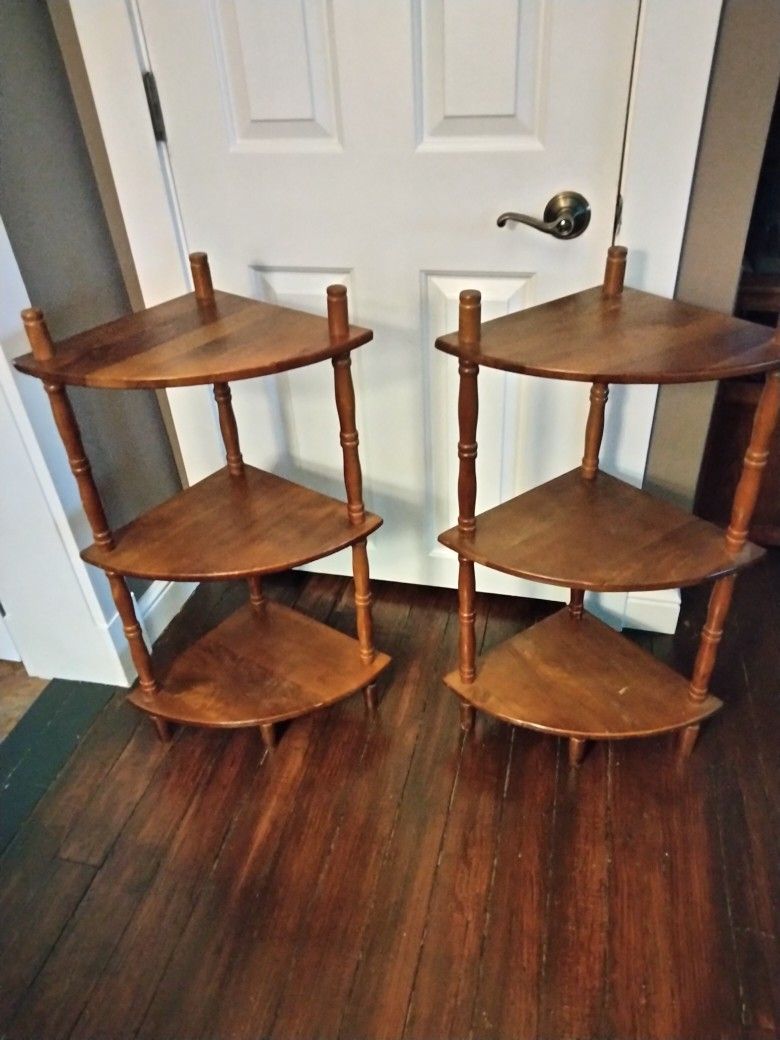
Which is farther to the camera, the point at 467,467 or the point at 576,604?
the point at 576,604

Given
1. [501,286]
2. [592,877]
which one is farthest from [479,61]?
[592,877]

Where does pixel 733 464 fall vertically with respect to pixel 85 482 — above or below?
below

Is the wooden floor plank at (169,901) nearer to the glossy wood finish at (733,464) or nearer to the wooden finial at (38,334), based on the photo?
the wooden finial at (38,334)

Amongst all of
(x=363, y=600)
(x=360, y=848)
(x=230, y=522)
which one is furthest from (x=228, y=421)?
(x=360, y=848)

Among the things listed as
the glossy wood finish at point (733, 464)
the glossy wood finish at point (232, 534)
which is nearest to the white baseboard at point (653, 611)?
the glossy wood finish at point (733, 464)

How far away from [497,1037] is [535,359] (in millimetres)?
988

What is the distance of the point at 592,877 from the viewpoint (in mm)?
1346

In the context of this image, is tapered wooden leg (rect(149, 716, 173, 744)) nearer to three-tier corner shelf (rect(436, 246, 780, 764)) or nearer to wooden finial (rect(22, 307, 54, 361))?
three-tier corner shelf (rect(436, 246, 780, 764))

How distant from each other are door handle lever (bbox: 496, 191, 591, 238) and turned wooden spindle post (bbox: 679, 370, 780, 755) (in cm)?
42

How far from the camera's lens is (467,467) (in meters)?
1.26

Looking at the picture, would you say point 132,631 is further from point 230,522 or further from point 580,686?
point 580,686

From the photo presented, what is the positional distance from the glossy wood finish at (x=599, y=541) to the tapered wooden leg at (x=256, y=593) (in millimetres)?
524

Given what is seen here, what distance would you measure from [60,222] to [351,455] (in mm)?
692

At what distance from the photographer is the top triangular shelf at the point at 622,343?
3.55 ft
